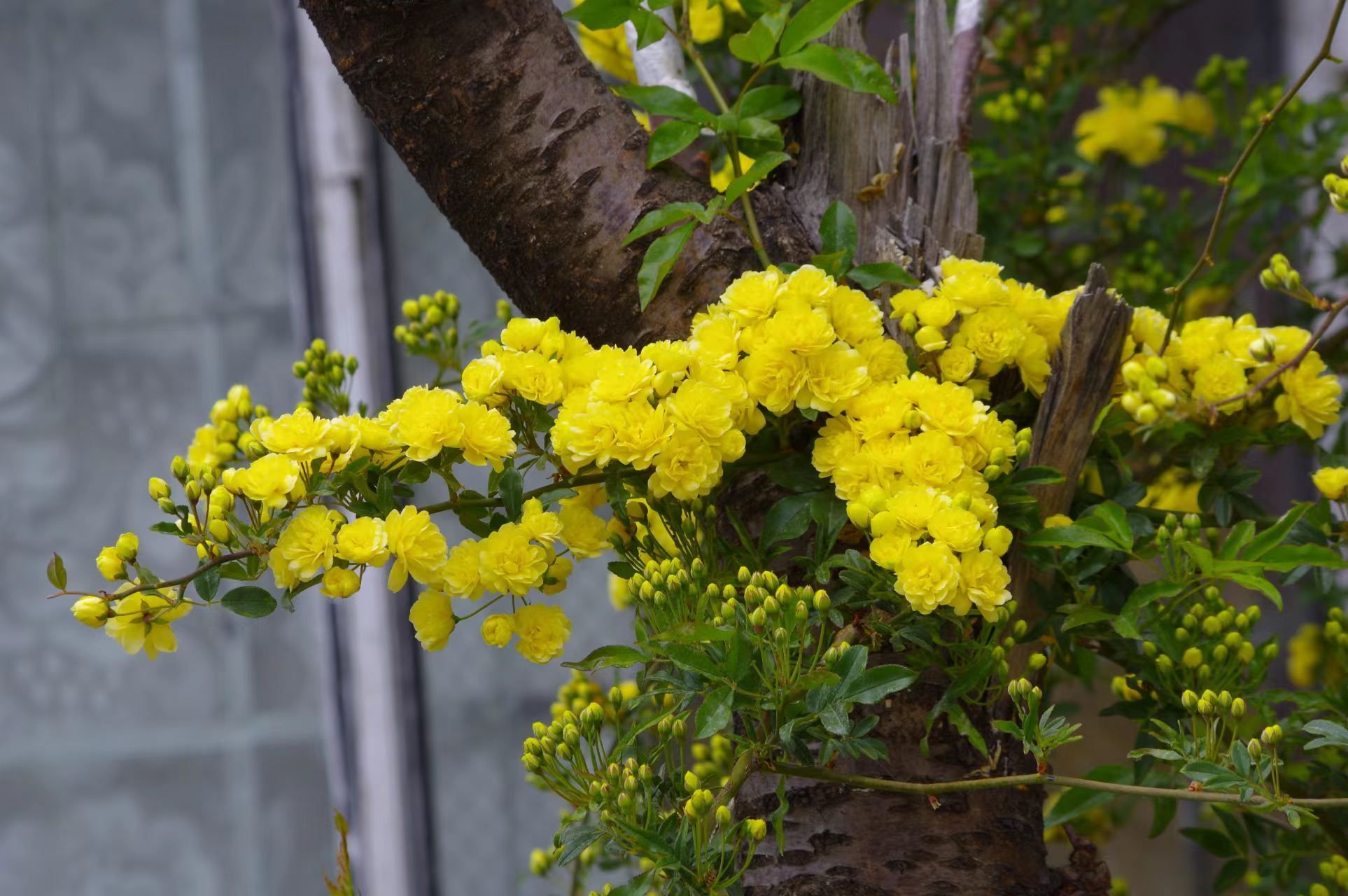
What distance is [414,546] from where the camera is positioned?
0.57 meters

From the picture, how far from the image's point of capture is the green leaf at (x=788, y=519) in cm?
61

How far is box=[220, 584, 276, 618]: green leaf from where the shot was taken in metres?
0.57

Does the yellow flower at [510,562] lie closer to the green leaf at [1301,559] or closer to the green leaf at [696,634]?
the green leaf at [696,634]

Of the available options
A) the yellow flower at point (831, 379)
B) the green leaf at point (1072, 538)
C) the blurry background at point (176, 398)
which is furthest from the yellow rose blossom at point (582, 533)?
the blurry background at point (176, 398)

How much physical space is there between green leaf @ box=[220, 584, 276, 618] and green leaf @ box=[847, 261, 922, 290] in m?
0.37

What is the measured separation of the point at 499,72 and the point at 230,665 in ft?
3.54

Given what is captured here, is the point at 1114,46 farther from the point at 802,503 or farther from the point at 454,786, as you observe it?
the point at 454,786

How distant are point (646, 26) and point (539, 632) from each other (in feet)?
1.23

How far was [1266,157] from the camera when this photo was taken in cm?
113

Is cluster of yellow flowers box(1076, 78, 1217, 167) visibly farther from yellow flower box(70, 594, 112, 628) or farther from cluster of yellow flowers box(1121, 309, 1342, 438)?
yellow flower box(70, 594, 112, 628)

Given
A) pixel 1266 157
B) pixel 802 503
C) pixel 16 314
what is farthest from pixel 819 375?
pixel 16 314

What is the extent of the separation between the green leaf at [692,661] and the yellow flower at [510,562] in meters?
0.09

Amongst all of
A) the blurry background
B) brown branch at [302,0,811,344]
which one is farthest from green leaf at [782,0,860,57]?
the blurry background

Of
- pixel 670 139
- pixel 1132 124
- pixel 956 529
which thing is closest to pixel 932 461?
pixel 956 529
